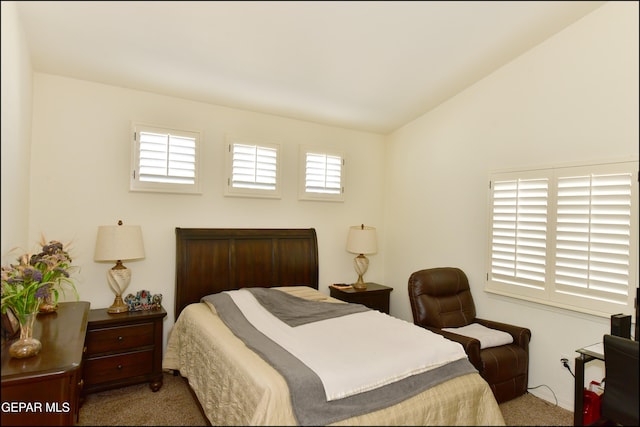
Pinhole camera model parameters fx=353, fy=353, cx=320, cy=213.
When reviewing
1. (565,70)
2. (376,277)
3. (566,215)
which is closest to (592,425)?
(566,215)

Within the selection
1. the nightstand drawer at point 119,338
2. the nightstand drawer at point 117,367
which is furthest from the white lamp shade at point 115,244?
the nightstand drawer at point 117,367

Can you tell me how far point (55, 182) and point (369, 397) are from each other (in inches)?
107

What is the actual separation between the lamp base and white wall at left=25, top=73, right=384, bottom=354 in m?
0.21

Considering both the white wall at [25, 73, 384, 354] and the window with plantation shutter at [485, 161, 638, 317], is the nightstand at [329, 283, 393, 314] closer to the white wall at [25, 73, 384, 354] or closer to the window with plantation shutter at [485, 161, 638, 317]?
the white wall at [25, 73, 384, 354]

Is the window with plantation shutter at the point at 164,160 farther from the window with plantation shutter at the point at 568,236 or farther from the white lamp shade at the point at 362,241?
the window with plantation shutter at the point at 568,236

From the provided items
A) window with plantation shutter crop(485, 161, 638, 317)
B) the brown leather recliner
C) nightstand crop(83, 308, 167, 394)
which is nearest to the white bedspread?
the brown leather recliner

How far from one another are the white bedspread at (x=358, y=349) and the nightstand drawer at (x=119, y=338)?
781mm

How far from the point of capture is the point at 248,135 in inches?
137

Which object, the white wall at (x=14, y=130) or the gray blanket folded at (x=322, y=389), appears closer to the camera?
the gray blanket folded at (x=322, y=389)

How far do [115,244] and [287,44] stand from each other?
1.89m

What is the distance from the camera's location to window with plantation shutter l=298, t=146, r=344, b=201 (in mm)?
3752

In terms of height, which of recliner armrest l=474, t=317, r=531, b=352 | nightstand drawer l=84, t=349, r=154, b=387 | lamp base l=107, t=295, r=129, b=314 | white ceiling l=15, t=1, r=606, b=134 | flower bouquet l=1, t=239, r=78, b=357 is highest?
white ceiling l=15, t=1, r=606, b=134

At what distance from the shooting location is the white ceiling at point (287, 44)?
1979mm

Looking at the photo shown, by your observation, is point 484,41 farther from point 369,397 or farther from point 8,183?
point 8,183
